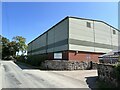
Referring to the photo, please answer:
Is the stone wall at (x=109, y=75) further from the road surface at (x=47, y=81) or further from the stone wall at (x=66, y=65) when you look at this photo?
Answer: the stone wall at (x=66, y=65)

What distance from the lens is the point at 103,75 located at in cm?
1457

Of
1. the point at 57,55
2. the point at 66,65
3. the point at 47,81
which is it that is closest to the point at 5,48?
the point at 57,55

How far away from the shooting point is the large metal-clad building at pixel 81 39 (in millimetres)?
32156

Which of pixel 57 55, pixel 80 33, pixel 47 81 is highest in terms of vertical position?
pixel 80 33

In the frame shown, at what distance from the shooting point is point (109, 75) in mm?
13016

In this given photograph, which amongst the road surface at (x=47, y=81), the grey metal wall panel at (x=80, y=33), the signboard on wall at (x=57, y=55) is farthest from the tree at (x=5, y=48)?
the road surface at (x=47, y=81)

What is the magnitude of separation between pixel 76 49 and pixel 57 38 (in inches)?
224

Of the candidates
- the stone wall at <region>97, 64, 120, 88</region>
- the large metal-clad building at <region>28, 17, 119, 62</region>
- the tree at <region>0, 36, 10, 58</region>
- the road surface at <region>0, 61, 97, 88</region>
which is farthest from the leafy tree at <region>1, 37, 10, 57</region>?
the stone wall at <region>97, 64, 120, 88</region>

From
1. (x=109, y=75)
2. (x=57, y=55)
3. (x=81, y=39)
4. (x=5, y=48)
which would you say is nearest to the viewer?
(x=109, y=75)

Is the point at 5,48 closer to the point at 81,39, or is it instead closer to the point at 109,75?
the point at 81,39

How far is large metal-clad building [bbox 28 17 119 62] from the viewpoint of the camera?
3216 centimetres

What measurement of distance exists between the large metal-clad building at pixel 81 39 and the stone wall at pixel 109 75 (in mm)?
16719

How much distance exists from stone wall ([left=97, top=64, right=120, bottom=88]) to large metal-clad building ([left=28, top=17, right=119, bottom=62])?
16.7 m

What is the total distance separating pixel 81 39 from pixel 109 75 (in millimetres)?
20518
